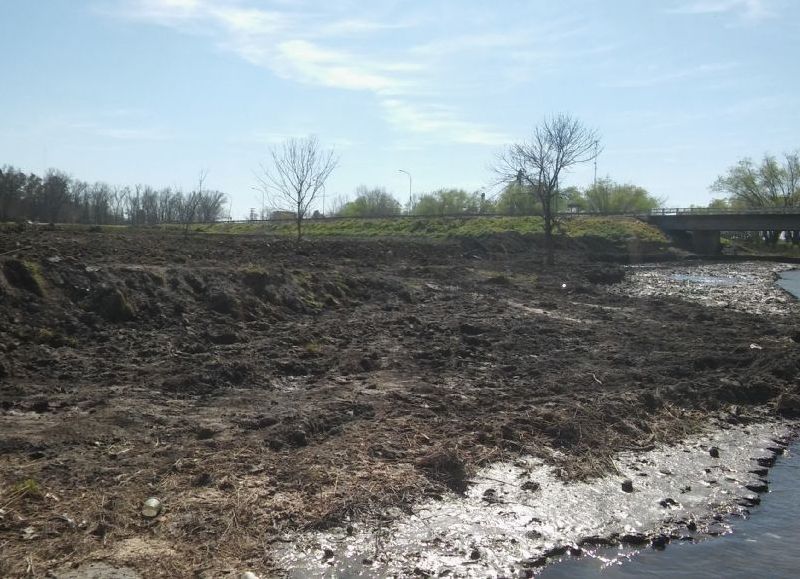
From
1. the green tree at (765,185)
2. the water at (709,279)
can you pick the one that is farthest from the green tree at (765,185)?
the water at (709,279)

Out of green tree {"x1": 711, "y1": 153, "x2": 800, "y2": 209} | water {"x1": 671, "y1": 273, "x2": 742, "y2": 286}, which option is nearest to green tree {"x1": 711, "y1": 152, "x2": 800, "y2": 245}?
green tree {"x1": 711, "y1": 153, "x2": 800, "y2": 209}

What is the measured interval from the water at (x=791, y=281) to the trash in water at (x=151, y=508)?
27.3 metres

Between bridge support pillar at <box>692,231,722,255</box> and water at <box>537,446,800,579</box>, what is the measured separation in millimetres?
58460

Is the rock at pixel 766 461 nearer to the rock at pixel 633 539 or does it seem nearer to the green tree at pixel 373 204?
the rock at pixel 633 539

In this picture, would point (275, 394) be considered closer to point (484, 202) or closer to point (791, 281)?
point (791, 281)

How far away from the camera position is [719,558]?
562 cm

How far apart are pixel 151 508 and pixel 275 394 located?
12.4ft

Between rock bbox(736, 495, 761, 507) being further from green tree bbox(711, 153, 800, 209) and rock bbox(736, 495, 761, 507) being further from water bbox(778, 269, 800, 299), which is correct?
green tree bbox(711, 153, 800, 209)

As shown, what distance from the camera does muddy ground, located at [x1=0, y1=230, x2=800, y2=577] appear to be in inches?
214

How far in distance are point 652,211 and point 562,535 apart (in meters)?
65.7

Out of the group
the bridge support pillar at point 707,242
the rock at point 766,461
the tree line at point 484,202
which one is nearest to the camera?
the rock at point 766,461

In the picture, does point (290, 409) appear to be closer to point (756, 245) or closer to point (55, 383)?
point (55, 383)

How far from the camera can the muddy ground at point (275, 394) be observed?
214 inches

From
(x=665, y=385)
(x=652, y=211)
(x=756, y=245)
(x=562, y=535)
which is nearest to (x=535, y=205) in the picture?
(x=652, y=211)
